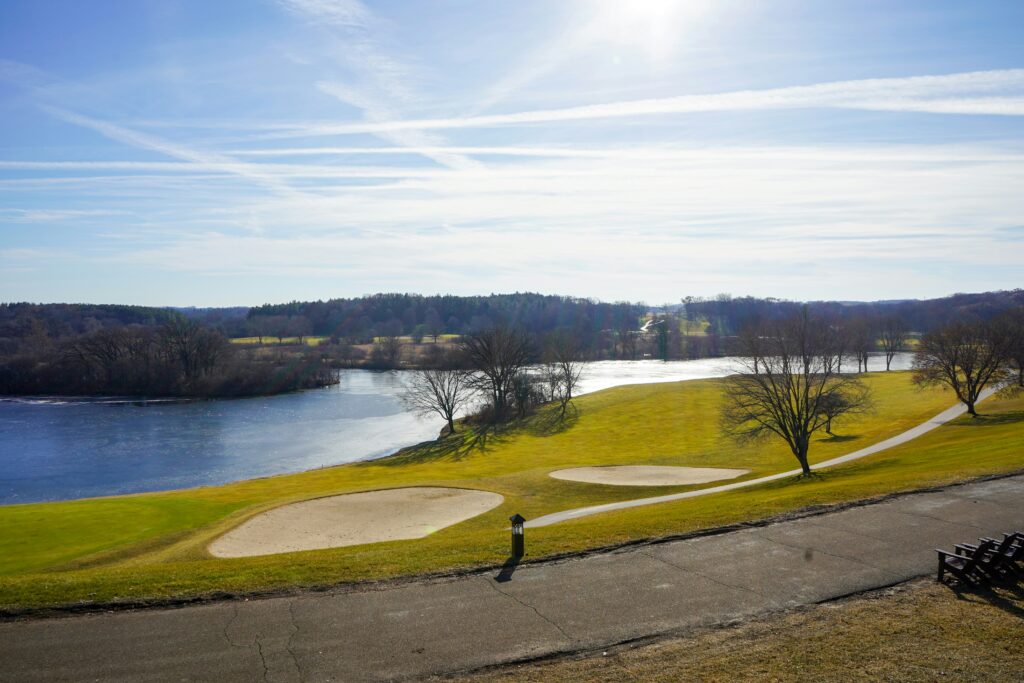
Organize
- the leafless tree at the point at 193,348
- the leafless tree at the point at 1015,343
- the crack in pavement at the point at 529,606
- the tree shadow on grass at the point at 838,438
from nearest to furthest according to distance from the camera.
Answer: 1. the crack in pavement at the point at 529,606
2. the tree shadow on grass at the point at 838,438
3. the leafless tree at the point at 1015,343
4. the leafless tree at the point at 193,348

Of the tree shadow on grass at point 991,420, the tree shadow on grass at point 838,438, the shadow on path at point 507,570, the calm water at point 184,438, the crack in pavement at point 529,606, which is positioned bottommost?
the calm water at point 184,438

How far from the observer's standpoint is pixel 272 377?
103438mm

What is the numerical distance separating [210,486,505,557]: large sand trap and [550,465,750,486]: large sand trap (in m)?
6.92

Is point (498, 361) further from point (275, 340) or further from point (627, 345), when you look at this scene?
point (275, 340)

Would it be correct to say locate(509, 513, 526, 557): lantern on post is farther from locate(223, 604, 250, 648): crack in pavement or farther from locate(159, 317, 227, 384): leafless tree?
locate(159, 317, 227, 384): leafless tree

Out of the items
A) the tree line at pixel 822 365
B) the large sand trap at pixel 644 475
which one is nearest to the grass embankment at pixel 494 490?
the large sand trap at pixel 644 475

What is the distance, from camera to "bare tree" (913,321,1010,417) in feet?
159

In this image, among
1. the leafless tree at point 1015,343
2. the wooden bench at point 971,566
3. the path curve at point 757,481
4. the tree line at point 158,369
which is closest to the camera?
the wooden bench at point 971,566

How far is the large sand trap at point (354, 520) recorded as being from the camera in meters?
21.5

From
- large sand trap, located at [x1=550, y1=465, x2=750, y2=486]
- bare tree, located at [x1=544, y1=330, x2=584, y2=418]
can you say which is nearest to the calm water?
bare tree, located at [x1=544, y1=330, x2=584, y2=418]

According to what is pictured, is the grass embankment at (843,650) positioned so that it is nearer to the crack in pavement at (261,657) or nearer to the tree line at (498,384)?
the crack in pavement at (261,657)

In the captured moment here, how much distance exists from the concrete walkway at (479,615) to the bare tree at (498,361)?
56.1 metres

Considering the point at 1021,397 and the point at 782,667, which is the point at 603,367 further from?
the point at 782,667

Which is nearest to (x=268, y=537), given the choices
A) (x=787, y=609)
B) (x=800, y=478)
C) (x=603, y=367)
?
(x=787, y=609)
